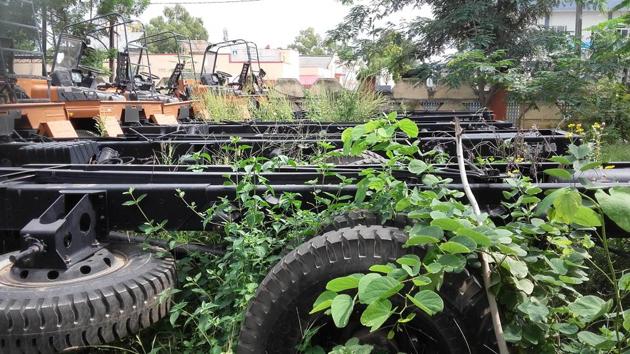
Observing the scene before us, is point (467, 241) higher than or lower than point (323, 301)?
higher

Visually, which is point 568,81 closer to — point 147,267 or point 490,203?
point 490,203

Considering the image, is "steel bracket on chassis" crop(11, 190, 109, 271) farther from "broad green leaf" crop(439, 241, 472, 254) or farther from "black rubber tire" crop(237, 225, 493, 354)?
"broad green leaf" crop(439, 241, 472, 254)

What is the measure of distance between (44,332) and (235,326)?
746 millimetres

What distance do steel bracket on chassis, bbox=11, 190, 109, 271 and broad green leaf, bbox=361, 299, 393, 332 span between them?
142 cm

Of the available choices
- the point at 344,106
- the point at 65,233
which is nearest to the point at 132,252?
the point at 65,233

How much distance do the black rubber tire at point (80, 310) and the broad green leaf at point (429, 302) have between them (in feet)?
4.23

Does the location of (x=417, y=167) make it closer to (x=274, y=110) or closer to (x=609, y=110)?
(x=274, y=110)

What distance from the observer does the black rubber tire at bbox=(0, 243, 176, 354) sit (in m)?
2.11

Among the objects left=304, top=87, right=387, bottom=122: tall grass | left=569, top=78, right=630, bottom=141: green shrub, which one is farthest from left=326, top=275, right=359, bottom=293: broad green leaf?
left=569, top=78, right=630, bottom=141: green shrub

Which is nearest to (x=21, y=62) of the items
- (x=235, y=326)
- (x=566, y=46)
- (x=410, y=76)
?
(x=235, y=326)

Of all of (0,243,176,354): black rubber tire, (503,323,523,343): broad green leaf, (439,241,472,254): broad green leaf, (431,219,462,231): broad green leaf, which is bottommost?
(0,243,176,354): black rubber tire

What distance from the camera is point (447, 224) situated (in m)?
1.66

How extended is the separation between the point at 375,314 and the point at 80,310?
129 cm

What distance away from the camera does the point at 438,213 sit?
5.88 feet
